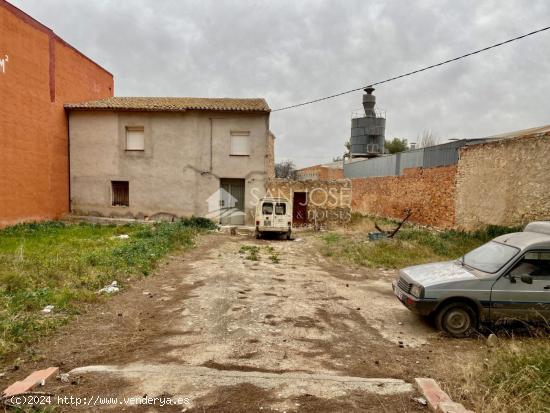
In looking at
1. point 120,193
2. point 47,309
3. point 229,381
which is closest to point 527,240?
point 229,381

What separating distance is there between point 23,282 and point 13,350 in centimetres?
292

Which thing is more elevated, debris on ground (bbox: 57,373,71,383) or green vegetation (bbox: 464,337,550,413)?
green vegetation (bbox: 464,337,550,413)

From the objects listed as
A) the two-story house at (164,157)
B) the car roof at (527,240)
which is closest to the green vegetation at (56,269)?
the two-story house at (164,157)

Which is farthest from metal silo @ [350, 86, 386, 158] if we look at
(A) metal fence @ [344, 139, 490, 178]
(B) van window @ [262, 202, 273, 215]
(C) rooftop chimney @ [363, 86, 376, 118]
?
(B) van window @ [262, 202, 273, 215]

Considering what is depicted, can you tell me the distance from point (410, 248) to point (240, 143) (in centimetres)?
1089

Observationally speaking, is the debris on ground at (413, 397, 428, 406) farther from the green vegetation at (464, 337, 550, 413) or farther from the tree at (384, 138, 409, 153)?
the tree at (384, 138, 409, 153)

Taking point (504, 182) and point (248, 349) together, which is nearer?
point (248, 349)

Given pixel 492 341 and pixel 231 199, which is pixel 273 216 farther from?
pixel 492 341

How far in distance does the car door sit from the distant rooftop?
15194mm

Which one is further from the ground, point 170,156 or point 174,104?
point 174,104

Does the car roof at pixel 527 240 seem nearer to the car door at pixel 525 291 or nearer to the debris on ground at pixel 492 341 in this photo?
the car door at pixel 525 291

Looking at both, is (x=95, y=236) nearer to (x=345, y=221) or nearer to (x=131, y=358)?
(x=131, y=358)

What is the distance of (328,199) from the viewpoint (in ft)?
70.1

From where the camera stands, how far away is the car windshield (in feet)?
19.7
